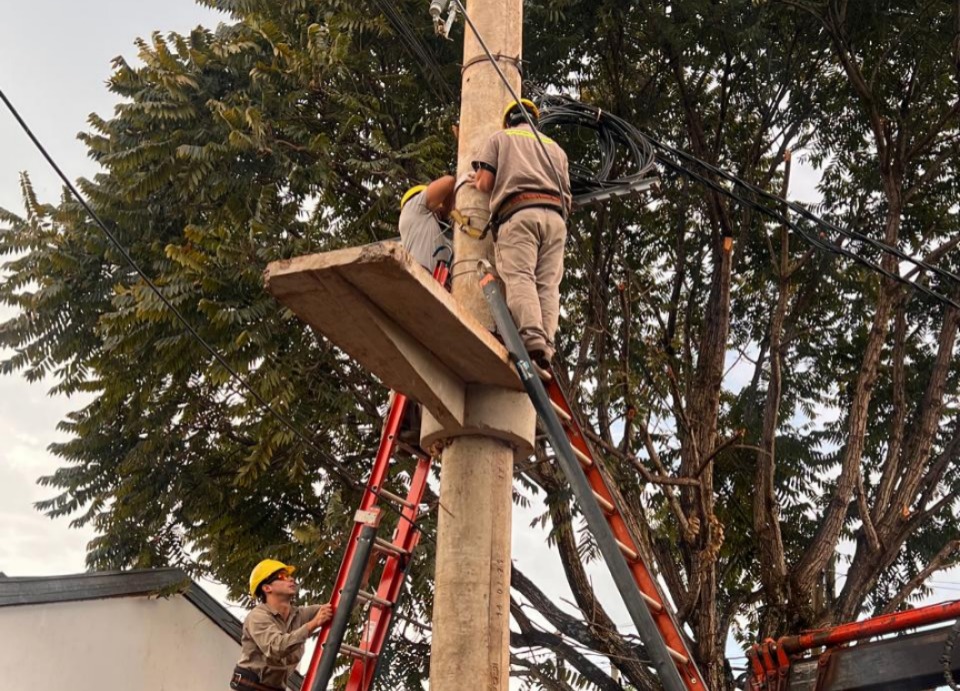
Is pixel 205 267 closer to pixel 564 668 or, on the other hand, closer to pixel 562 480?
pixel 562 480

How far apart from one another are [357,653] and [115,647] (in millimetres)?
4987

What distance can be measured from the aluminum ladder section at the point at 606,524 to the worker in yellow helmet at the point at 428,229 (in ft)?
4.13

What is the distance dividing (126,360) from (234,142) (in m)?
2.36

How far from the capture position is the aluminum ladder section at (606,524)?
3691mm

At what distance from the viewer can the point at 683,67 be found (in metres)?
10.2

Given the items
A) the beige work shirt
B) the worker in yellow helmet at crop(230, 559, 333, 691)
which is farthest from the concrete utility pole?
the beige work shirt

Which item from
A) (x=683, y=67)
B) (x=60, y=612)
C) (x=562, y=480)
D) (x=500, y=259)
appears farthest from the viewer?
(x=683, y=67)

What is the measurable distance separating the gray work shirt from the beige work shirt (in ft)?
6.64

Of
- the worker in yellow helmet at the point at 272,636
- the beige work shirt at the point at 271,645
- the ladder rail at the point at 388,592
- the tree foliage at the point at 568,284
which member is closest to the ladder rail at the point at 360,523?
the ladder rail at the point at 388,592

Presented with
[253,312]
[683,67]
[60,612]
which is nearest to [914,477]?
[683,67]

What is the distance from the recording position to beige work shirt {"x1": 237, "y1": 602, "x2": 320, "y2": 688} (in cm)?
518

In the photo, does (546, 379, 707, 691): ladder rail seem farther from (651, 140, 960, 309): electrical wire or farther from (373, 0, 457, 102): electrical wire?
(373, 0, 457, 102): electrical wire

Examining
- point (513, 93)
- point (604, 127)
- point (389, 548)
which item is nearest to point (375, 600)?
point (389, 548)

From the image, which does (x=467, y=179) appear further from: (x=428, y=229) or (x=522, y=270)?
(x=428, y=229)
